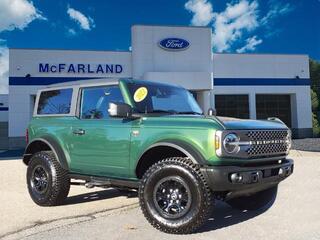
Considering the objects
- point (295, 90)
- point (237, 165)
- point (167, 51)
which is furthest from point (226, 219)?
point (295, 90)

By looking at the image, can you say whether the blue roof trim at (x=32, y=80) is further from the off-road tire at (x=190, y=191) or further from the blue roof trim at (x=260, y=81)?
the off-road tire at (x=190, y=191)

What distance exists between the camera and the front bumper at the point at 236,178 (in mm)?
4883

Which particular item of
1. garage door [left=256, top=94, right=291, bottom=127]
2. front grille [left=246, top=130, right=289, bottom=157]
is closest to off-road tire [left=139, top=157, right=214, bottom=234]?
front grille [left=246, top=130, right=289, bottom=157]

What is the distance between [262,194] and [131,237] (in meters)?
2.38

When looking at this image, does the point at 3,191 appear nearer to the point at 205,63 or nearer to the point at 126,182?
the point at 126,182

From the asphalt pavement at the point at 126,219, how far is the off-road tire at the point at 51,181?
0.16m

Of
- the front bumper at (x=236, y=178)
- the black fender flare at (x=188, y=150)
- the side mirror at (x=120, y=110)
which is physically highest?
the side mirror at (x=120, y=110)

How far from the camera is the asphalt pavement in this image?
5.20m

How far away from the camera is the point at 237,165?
16.7 feet

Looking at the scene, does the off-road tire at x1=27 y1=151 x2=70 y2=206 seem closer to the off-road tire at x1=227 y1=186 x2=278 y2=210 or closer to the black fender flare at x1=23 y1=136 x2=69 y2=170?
the black fender flare at x1=23 y1=136 x2=69 y2=170


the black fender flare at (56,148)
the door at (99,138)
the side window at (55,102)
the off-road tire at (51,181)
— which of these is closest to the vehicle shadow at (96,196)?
the off-road tire at (51,181)

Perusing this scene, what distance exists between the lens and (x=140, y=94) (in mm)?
5996

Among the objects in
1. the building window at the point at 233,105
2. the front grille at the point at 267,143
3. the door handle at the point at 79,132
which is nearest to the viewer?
the front grille at the point at 267,143

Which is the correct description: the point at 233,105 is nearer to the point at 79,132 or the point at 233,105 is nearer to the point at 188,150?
the point at 79,132
